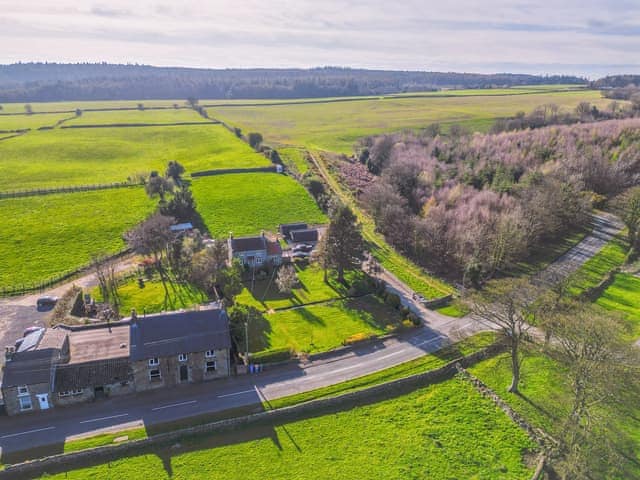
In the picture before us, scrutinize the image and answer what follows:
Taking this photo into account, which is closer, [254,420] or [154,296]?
[254,420]

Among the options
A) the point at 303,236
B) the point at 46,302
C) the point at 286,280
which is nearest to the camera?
the point at 46,302

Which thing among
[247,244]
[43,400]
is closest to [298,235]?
[247,244]

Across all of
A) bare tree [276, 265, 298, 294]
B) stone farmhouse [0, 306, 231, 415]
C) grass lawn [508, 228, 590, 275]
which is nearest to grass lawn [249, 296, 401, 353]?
bare tree [276, 265, 298, 294]

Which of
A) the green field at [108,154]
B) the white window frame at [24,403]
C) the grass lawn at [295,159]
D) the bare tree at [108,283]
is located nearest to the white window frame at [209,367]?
the white window frame at [24,403]

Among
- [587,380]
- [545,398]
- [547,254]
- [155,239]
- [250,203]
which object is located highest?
[155,239]

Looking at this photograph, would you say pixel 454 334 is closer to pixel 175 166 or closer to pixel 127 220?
pixel 127 220

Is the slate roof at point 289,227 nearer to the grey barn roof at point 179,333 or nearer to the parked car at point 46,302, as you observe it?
the grey barn roof at point 179,333

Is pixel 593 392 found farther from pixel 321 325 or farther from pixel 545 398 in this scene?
pixel 321 325
